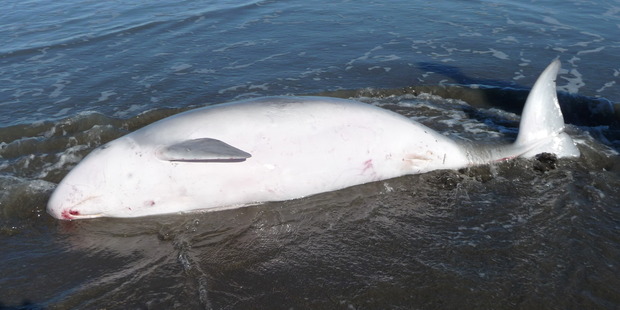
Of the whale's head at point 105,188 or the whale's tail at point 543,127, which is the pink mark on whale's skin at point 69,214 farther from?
the whale's tail at point 543,127

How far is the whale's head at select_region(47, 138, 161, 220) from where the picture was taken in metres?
5.32

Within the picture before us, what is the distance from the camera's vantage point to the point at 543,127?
20.3 feet

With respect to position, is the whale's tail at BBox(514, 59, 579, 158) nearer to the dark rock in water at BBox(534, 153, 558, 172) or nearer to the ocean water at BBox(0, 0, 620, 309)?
the dark rock in water at BBox(534, 153, 558, 172)

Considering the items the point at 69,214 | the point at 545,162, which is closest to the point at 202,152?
the point at 69,214

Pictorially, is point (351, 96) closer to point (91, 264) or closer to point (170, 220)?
point (170, 220)

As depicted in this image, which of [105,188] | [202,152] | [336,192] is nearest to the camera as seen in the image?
[202,152]

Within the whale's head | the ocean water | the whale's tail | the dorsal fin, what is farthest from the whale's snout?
the whale's tail

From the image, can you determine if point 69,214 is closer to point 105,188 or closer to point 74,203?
point 74,203

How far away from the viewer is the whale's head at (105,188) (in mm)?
5324

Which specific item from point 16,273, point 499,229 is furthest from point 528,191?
point 16,273

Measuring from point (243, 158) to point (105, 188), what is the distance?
149 cm

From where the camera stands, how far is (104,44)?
37.2ft

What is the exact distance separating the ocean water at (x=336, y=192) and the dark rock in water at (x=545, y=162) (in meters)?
0.02

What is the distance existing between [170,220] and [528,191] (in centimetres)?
371
